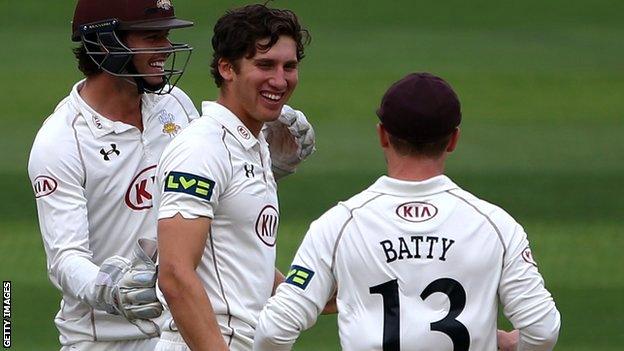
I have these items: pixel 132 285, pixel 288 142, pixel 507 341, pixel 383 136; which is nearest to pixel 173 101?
pixel 288 142

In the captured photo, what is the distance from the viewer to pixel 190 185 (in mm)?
4176

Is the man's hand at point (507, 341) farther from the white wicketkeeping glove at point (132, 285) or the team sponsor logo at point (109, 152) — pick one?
Result: the team sponsor logo at point (109, 152)

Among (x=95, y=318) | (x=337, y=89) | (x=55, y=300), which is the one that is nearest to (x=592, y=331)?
(x=55, y=300)

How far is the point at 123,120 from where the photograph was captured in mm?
5090

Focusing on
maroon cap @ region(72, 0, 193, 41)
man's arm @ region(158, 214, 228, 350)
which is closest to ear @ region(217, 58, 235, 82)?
man's arm @ region(158, 214, 228, 350)

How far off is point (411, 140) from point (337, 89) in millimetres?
11604

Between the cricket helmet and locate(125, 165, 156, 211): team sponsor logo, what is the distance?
304 mm

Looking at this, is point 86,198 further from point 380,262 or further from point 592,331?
point 592,331

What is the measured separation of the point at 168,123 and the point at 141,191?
11.3 inches

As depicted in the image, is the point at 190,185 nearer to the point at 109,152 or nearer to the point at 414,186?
the point at 414,186

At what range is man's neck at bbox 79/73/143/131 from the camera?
508cm

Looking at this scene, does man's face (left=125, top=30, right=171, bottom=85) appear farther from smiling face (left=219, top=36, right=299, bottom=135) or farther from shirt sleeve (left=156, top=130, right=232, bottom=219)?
shirt sleeve (left=156, top=130, right=232, bottom=219)

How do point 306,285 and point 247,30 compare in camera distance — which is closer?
point 306,285

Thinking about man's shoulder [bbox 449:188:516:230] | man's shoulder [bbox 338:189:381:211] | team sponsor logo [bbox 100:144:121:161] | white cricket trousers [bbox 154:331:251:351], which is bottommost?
white cricket trousers [bbox 154:331:251:351]
